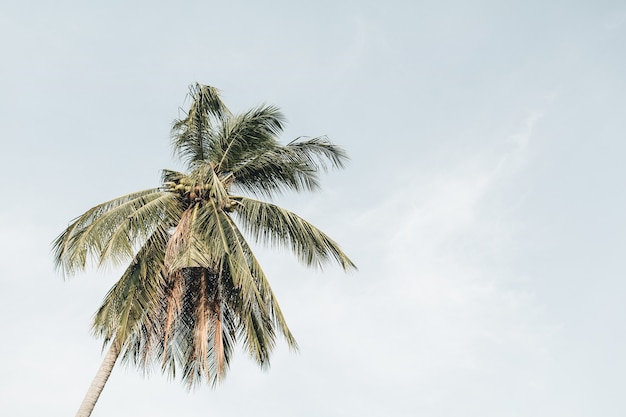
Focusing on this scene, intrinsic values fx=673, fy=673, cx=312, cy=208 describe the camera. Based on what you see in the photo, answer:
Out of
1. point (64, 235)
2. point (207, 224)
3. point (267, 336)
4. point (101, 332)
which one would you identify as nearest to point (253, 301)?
point (267, 336)

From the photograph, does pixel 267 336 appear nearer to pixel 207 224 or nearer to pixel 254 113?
pixel 207 224

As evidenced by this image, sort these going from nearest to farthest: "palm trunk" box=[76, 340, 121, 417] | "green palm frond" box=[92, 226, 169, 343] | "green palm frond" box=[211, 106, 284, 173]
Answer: "palm trunk" box=[76, 340, 121, 417] → "green palm frond" box=[92, 226, 169, 343] → "green palm frond" box=[211, 106, 284, 173]

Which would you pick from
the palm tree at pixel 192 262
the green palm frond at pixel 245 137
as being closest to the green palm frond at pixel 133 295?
the palm tree at pixel 192 262

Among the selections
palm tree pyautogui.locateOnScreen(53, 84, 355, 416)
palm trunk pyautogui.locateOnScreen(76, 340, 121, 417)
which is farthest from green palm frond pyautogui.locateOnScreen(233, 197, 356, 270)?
palm trunk pyautogui.locateOnScreen(76, 340, 121, 417)

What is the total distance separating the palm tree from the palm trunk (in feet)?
0.05

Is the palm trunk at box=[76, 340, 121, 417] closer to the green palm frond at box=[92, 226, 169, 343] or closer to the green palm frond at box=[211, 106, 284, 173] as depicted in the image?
the green palm frond at box=[92, 226, 169, 343]

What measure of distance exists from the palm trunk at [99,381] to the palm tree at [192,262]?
0.02 metres

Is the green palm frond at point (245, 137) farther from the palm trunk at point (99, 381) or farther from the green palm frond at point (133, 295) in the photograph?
the palm trunk at point (99, 381)

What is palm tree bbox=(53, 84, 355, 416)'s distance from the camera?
11.7m

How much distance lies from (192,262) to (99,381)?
8.12ft

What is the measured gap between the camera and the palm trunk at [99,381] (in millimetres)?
10844

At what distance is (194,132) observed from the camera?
1430 centimetres

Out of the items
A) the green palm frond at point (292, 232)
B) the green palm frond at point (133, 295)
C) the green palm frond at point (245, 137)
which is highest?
the green palm frond at point (245, 137)

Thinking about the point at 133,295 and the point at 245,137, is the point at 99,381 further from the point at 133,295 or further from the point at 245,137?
the point at 245,137
